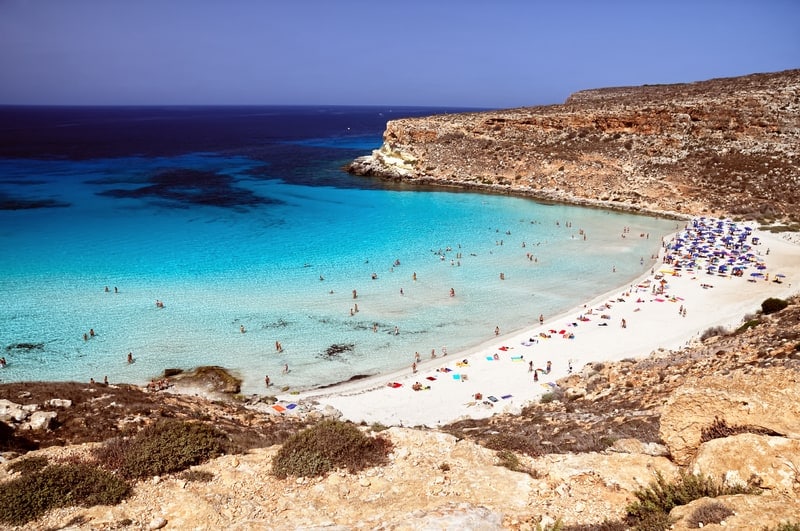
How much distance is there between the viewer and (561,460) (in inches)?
372

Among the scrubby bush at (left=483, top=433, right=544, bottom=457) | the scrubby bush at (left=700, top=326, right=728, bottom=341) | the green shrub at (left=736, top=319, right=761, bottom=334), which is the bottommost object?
the scrubby bush at (left=700, top=326, right=728, bottom=341)

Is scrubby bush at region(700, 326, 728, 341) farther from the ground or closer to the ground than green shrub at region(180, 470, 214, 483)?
closer to the ground

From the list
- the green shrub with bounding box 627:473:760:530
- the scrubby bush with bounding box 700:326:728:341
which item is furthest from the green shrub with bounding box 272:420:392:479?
the scrubby bush with bounding box 700:326:728:341

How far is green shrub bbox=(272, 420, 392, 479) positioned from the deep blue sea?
10.7 meters

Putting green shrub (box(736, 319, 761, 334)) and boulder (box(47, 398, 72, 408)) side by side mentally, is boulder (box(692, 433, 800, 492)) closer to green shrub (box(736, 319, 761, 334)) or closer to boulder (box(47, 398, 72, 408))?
boulder (box(47, 398, 72, 408))

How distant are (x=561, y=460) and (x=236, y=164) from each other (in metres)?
81.8

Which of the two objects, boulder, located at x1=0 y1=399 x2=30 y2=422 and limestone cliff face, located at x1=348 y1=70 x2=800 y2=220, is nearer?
boulder, located at x1=0 y1=399 x2=30 y2=422

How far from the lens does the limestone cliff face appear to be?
163 feet

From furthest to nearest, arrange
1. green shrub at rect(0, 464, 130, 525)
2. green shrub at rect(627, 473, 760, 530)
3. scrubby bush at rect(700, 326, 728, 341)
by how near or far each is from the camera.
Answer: scrubby bush at rect(700, 326, 728, 341), green shrub at rect(0, 464, 130, 525), green shrub at rect(627, 473, 760, 530)

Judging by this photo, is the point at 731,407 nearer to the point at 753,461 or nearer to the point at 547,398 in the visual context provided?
the point at 753,461

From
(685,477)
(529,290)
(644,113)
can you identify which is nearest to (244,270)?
(529,290)

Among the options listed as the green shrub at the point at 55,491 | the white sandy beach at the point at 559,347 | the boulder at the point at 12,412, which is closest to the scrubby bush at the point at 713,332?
the white sandy beach at the point at 559,347

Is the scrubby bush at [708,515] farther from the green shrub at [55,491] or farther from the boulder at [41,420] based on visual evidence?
the boulder at [41,420]

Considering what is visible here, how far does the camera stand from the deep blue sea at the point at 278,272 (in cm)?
2281
